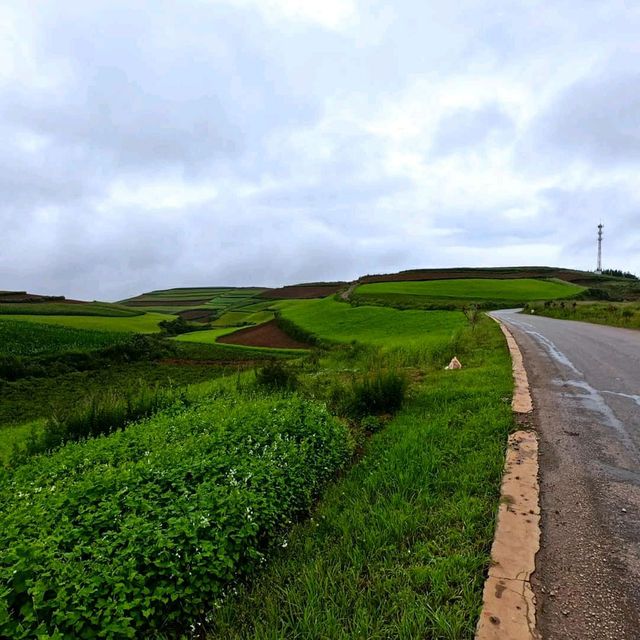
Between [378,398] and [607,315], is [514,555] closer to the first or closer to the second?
[378,398]

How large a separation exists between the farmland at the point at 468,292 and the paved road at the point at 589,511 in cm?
3902

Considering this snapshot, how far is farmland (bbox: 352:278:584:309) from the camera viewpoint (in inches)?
2064

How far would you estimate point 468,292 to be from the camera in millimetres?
60906

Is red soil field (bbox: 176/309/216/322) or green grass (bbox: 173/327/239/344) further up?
red soil field (bbox: 176/309/216/322)

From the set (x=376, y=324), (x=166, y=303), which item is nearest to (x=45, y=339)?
(x=376, y=324)

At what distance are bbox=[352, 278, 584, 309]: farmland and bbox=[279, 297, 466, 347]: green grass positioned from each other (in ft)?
30.2

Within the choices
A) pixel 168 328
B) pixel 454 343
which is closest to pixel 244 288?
pixel 168 328

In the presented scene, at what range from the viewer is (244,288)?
488 ft

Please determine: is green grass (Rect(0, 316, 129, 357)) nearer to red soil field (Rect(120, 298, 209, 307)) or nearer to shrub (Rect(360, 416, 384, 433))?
shrub (Rect(360, 416, 384, 433))

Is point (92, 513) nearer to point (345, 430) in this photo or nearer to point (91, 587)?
point (91, 587)

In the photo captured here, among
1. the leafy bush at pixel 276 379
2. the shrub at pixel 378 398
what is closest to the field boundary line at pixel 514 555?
the shrub at pixel 378 398

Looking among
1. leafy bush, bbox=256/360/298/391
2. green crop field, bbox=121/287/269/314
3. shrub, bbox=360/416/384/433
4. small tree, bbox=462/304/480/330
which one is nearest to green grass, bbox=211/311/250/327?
green crop field, bbox=121/287/269/314

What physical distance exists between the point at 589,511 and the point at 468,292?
6094cm

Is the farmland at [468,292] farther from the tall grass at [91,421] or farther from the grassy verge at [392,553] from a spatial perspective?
the grassy verge at [392,553]
